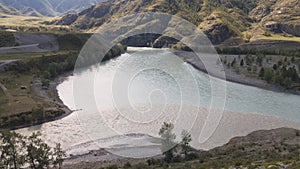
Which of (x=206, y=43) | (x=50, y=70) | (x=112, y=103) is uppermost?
(x=206, y=43)

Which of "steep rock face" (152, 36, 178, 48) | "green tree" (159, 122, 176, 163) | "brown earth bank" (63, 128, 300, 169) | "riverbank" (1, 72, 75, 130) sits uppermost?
"steep rock face" (152, 36, 178, 48)

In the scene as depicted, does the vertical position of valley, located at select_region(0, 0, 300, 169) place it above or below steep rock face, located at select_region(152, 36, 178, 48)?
below

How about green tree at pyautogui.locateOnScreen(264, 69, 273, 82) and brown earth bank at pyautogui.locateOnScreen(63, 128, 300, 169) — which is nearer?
brown earth bank at pyautogui.locateOnScreen(63, 128, 300, 169)

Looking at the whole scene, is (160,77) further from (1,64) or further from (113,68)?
(1,64)

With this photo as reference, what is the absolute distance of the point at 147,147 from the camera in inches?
1668

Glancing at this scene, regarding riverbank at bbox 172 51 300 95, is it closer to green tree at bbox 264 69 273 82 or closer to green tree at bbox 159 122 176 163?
green tree at bbox 264 69 273 82

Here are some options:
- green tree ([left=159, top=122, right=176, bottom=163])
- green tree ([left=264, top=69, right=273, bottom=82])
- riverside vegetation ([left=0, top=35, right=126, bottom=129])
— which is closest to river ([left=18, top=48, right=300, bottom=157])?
riverside vegetation ([left=0, top=35, right=126, bottom=129])

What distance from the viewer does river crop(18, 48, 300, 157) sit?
45469 mm

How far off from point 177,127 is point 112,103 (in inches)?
693

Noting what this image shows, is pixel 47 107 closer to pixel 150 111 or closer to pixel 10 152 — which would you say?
pixel 150 111

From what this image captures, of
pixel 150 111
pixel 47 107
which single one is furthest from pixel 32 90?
pixel 150 111

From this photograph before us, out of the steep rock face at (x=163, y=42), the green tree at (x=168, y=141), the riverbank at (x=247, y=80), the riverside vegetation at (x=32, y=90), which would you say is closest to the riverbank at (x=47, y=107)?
the riverside vegetation at (x=32, y=90)

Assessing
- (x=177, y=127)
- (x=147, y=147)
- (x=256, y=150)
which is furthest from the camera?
(x=177, y=127)

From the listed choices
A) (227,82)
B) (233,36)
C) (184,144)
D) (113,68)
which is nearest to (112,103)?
(184,144)
